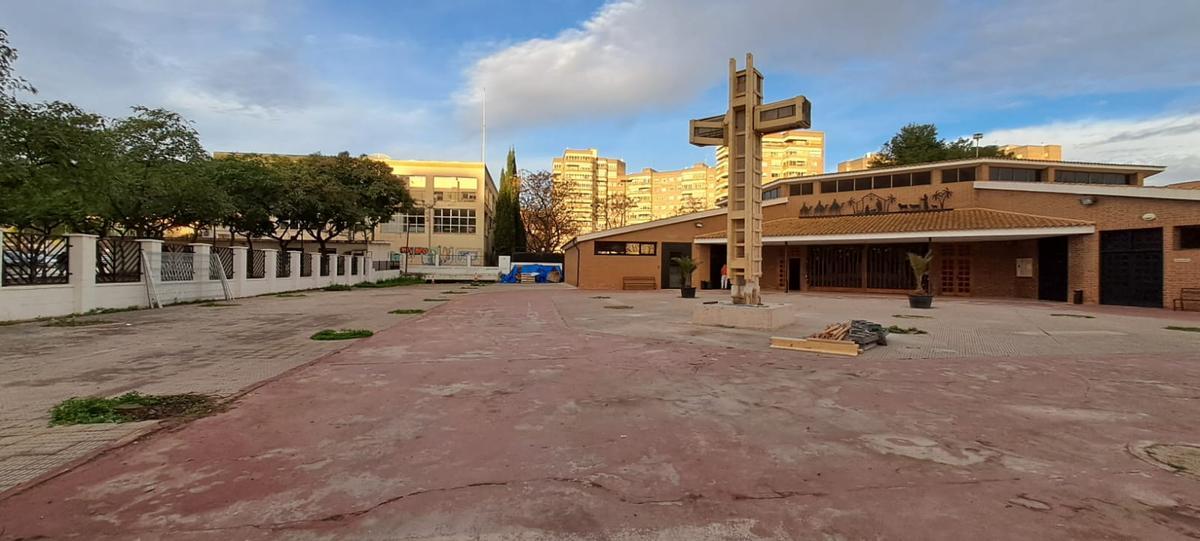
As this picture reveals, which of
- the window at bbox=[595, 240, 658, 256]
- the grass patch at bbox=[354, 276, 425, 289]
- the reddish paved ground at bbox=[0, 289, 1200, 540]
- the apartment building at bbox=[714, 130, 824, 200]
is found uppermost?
the apartment building at bbox=[714, 130, 824, 200]

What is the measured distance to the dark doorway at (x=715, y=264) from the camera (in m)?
29.1

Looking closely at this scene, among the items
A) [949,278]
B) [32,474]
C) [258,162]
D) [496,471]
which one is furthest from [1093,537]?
[258,162]

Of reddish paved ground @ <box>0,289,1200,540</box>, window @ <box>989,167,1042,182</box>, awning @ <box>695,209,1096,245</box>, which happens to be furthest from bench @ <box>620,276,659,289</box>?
reddish paved ground @ <box>0,289,1200,540</box>

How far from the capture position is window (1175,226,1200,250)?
16.5m

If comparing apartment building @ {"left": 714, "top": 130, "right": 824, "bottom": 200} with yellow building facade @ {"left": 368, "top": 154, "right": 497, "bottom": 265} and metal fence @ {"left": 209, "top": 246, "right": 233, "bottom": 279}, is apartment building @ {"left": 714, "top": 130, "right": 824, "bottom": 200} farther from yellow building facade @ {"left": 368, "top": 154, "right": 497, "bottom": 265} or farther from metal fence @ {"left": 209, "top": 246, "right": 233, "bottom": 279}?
metal fence @ {"left": 209, "top": 246, "right": 233, "bottom": 279}

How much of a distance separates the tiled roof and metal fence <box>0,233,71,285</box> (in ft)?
78.3

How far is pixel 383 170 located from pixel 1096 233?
37.6 metres

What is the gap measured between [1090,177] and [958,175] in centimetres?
721

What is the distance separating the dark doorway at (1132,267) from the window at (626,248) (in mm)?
18051

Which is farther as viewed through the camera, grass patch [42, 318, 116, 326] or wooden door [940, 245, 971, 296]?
wooden door [940, 245, 971, 296]

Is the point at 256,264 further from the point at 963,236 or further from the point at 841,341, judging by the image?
the point at 963,236

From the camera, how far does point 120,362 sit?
6805mm

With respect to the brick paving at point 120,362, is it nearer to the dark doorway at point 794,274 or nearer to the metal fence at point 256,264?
the metal fence at point 256,264

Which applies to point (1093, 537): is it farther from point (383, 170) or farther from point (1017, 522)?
point (383, 170)
